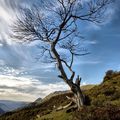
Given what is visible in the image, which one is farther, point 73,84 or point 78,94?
point 78,94

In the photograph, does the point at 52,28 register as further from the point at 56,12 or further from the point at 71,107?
the point at 71,107

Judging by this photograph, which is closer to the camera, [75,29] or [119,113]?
[119,113]

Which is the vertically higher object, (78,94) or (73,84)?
(73,84)

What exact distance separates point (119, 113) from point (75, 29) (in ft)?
39.2

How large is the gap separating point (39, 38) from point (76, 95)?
6.15 meters

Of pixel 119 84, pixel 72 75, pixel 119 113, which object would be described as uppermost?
pixel 119 84

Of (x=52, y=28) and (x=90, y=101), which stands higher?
(x=52, y=28)

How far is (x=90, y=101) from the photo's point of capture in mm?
29641

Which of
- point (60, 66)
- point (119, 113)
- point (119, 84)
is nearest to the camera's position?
point (119, 113)

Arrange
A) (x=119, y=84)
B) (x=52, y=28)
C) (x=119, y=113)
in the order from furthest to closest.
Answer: (x=119, y=84), (x=52, y=28), (x=119, y=113)

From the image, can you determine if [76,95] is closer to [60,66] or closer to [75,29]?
[60,66]

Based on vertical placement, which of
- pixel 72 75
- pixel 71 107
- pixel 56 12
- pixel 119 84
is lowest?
pixel 71 107

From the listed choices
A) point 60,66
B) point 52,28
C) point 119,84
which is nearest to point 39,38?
point 52,28

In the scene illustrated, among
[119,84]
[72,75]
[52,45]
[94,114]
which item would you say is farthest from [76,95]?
[119,84]
